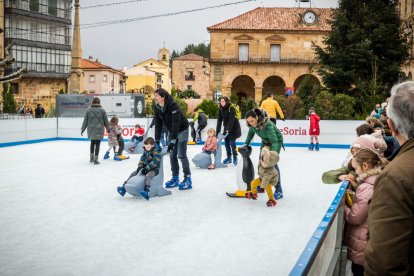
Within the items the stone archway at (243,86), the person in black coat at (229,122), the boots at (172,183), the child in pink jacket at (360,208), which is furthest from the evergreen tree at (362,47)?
the child in pink jacket at (360,208)

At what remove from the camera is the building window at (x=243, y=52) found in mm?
44250

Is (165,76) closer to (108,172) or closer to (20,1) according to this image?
(20,1)

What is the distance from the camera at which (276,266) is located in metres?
4.48

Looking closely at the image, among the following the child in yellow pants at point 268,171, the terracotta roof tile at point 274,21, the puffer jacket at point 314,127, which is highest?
the terracotta roof tile at point 274,21

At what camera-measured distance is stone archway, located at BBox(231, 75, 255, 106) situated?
46.1 meters

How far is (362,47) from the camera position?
963 inches

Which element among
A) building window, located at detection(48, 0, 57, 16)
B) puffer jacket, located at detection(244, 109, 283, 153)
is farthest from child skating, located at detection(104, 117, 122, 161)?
building window, located at detection(48, 0, 57, 16)

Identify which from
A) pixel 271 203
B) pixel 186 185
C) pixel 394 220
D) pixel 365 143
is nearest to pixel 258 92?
pixel 186 185

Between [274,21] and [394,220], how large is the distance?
148 ft

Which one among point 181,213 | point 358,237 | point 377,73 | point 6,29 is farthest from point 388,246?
point 6,29

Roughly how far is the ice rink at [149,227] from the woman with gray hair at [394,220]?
268 centimetres

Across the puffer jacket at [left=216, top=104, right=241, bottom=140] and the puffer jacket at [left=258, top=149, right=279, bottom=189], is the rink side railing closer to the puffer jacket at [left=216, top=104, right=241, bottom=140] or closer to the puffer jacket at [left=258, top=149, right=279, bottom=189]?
the puffer jacket at [left=258, top=149, right=279, bottom=189]

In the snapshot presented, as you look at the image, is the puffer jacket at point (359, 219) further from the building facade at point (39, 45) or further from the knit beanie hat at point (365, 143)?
the building facade at point (39, 45)

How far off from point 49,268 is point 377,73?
23.7 metres
